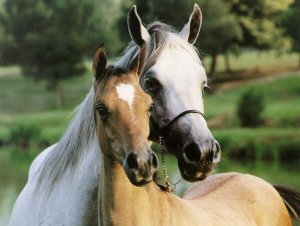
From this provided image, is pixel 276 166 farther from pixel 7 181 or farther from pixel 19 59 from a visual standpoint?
pixel 19 59

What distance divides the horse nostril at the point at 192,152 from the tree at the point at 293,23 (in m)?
19.8

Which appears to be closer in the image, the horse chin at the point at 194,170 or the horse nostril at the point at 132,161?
the horse nostril at the point at 132,161

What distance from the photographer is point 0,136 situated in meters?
22.7

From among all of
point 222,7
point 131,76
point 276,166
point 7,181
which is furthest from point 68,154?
point 222,7

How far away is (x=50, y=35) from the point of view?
92.2ft

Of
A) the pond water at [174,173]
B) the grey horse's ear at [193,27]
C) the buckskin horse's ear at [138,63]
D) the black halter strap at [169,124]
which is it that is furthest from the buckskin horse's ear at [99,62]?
the pond water at [174,173]

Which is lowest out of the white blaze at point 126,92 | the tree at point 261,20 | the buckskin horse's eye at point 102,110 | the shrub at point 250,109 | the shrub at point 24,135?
the shrub at point 24,135

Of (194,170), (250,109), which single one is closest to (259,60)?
(250,109)

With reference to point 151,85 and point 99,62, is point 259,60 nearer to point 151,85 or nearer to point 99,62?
point 151,85

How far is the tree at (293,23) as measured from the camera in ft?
74.8

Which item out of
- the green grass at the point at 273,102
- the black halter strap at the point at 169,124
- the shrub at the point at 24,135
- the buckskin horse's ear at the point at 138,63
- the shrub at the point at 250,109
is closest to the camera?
the buckskin horse's ear at the point at 138,63

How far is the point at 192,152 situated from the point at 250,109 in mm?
15931

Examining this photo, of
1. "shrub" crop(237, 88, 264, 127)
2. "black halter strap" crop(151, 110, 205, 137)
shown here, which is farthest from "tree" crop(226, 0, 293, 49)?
"black halter strap" crop(151, 110, 205, 137)

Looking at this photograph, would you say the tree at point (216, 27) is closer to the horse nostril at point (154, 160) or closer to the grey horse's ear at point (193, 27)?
the grey horse's ear at point (193, 27)
